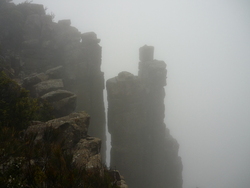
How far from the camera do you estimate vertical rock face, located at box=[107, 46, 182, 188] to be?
114ft

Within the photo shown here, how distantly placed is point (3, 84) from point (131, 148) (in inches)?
1095

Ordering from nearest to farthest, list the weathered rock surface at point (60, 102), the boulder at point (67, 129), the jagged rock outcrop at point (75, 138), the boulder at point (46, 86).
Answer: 1. the jagged rock outcrop at point (75, 138)
2. the boulder at point (67, 129)
3. the weathered rock surface at point (60, 102)
4. the boulder at point (46, 86)

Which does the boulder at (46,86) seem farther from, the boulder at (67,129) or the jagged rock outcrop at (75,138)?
the jagged rock outcrop at (75,138)

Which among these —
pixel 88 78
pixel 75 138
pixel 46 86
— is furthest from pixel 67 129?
pixel 88 78

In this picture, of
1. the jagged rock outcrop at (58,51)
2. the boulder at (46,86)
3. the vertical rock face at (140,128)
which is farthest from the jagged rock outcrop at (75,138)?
the vertical rock face at (140,128)


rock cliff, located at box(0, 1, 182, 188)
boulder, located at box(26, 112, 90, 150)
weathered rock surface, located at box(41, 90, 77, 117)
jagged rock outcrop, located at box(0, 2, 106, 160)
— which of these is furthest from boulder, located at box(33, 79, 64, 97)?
boulder, located at box(26, 112, 90, 150)

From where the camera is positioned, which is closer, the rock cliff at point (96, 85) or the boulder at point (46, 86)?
the boulder at point (46, 86)

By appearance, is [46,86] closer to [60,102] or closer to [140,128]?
[60,102]

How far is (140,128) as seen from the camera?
119ft

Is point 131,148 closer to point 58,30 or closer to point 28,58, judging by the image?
point 28,58

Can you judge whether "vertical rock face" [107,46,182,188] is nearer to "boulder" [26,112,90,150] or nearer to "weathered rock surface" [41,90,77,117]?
"weathered rock surface" [41,90,77,117]

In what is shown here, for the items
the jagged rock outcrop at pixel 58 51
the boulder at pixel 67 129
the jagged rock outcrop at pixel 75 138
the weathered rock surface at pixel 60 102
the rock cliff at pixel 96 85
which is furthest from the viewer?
the rock cliff at pixel 96 85

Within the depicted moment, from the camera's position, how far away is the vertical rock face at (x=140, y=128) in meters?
34.8

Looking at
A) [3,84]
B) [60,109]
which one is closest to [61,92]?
[60,109]
